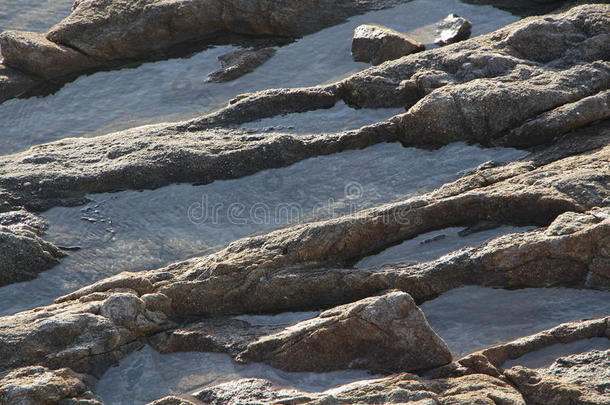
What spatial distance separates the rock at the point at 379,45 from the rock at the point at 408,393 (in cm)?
820

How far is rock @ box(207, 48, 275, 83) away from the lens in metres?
15.4

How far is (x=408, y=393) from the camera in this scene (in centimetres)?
760

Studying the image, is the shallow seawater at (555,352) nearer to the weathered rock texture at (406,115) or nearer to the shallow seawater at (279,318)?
the shallow seawater at (279,318)

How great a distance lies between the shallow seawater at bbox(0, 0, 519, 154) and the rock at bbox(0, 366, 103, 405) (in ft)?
22.2

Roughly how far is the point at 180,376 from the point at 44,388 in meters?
1.53

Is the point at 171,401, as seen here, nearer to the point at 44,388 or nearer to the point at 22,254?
the point at 44,388

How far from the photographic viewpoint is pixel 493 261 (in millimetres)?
9344

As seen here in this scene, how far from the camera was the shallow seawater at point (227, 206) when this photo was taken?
11273 millimetres

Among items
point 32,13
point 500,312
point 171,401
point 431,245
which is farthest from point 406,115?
point 32,13

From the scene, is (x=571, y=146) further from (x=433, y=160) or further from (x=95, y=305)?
(x=95, y=305)

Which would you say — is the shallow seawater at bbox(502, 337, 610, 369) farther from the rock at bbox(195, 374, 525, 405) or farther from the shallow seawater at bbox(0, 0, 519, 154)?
the shallow seawater at bbox(0, 0, 519, 154)

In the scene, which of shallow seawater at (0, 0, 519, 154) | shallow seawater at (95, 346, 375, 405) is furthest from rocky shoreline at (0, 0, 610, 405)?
shallow seawater at (0, 0, 519, 154)

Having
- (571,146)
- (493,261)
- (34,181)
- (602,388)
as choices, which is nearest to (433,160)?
(571,146)

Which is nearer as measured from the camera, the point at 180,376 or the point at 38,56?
the point at 180,376
